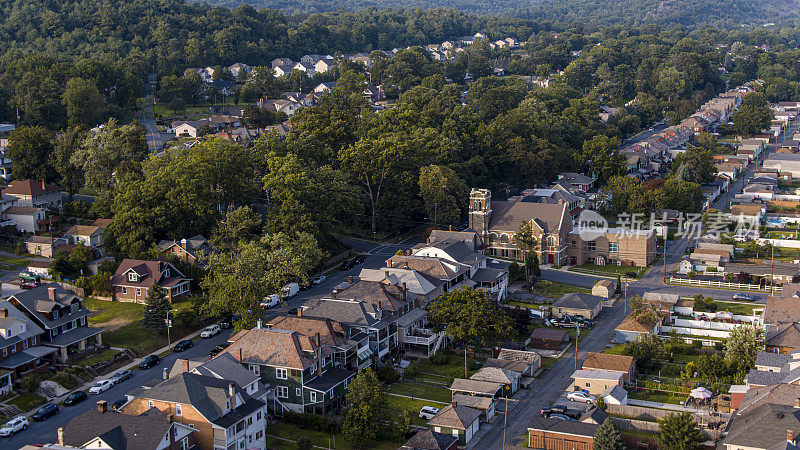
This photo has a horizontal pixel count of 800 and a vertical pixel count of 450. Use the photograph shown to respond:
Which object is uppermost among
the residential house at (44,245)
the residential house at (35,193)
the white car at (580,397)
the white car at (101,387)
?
the residential house at (35,193)

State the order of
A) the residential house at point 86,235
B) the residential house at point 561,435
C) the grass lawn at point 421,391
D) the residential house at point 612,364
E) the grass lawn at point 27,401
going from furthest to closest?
the residential house at point 86,235
the residential house at point 612,364
the grass lawn at point 421,391
the grass lawn at point 27,401
the residential house at point 561,435

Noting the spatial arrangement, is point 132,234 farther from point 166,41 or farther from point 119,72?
point 166,41

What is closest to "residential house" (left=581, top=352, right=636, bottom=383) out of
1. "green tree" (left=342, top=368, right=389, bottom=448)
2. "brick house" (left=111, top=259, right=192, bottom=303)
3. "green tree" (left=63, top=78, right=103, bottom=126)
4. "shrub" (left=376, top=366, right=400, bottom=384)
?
"shrub" (left=376, top=366, right=400, bottom=384)

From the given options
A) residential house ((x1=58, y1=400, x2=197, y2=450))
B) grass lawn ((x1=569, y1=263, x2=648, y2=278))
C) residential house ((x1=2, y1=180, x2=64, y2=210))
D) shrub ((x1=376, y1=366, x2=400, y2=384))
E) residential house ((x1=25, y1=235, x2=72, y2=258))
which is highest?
residential house ((x1=2, y1=180, x2=64, y2=210))

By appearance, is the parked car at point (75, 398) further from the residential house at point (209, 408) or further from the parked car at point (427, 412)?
the parked car at point (427, 412)

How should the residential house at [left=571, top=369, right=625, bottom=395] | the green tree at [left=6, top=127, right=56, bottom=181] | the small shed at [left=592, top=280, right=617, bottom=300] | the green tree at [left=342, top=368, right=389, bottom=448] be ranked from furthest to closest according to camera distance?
the green tree at [left=6, top=127, right=56, bottom=181] → the small shed at [left=592, top=280, right=617, bottom=300] → the residential house at [left=571, top=369, right=625, bottom=395] → the green tree at [left=342, top=368, right=389, bottom=448]

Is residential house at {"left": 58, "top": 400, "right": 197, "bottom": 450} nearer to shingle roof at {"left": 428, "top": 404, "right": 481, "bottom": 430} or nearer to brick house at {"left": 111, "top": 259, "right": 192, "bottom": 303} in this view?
shingle roof at {"left": 428, "top": 404, "right": 481, "bottom": 430}

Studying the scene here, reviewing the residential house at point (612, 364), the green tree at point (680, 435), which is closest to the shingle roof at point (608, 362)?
the residential house at point (612, 364)
